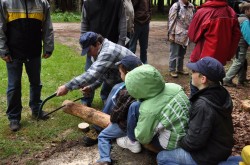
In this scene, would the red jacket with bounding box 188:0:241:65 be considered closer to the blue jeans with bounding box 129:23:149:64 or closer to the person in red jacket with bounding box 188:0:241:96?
the person in red jacket with bounding box 188:0:241:96

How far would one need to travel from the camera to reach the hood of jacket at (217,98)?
3031mm

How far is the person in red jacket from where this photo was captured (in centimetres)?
467

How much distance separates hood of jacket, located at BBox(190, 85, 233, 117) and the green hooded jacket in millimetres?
253

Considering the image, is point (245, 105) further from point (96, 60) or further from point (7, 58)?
point (7, 58)

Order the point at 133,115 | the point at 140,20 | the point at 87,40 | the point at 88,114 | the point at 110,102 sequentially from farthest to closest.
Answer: the point at 140,20 → the point at 88,114 → the point at 110,102 → the point at 87,40 → the point at 133,115

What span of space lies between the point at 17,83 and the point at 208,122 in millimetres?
2765

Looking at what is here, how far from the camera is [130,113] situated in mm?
3482

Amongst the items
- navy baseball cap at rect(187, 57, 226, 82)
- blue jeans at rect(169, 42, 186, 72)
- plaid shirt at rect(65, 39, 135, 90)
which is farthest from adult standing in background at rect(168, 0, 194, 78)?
navy baseball cap at rect(187, 57, 226, 82)

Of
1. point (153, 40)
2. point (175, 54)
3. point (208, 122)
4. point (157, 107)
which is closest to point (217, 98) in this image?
point (208, 122)

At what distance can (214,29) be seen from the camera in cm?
468

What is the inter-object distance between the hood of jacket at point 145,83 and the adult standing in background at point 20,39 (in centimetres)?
192

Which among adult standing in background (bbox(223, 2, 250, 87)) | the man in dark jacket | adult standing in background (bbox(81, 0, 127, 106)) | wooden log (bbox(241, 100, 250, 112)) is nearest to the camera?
the man in dark jacket

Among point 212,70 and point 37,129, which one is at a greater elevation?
point 212,70

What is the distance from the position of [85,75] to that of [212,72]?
1.73m
